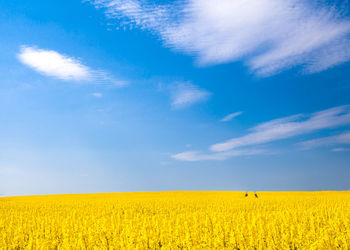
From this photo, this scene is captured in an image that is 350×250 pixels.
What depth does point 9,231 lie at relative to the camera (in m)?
10.4

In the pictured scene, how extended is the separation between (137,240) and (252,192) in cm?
3985

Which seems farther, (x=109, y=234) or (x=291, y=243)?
(x=109, y=234)

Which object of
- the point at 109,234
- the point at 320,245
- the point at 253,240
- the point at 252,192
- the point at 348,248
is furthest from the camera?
the point at 252,192

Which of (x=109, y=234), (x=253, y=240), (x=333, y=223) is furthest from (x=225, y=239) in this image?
(x=333, y=223)

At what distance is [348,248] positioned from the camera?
22.4 ft

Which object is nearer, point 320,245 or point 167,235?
point 320,245

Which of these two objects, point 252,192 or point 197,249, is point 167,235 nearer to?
point 197,249

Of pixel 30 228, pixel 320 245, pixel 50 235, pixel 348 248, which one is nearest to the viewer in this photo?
pixel 320 245

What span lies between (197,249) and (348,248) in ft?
10.9

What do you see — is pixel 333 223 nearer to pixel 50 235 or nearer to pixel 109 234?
pixel 109 234

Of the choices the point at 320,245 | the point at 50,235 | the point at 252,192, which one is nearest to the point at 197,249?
the point at 320,245

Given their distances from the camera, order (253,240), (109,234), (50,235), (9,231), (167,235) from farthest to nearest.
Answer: (9,231) → (50,235) → (109,234) → (167,235) → (253,240)

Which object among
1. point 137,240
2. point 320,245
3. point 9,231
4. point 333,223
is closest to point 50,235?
point 9,231

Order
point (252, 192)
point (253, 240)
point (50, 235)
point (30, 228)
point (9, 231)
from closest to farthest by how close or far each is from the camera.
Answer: point (253, 240) → point (50, 235) → point (9, 231) → point (30, 228) → point (252, 192)
